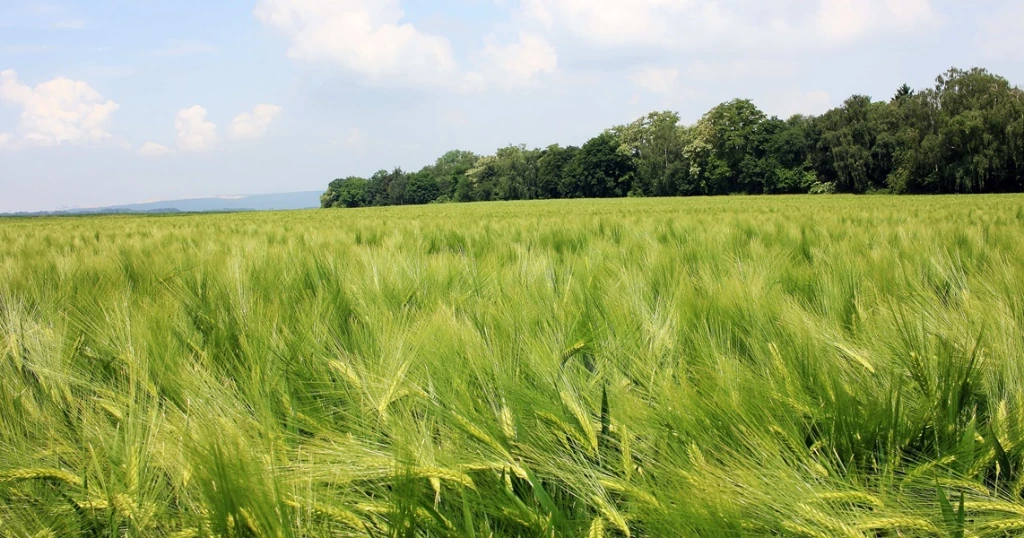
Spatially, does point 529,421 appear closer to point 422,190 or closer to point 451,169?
point 422,190

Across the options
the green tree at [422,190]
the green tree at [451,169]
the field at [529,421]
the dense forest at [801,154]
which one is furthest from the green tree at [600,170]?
the field at [529,421]

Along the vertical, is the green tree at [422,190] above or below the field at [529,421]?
above

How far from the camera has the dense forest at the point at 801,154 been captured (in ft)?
127

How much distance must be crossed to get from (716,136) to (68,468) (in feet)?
218

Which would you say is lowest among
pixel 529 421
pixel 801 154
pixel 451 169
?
pixel 529 421

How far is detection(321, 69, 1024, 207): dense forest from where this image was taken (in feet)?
127

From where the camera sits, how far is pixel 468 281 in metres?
2.13

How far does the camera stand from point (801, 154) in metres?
57.8

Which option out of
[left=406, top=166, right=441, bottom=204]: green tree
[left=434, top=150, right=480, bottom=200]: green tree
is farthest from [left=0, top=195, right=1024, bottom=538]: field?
[left=406, top=166, right=441, bottom=204]: green tree

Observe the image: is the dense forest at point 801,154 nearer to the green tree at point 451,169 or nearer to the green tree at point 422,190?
the green tree at point 451,169

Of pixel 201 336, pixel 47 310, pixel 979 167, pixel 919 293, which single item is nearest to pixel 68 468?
pixel 201 336

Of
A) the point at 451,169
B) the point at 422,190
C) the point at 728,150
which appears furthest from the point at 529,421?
the point at 451,169

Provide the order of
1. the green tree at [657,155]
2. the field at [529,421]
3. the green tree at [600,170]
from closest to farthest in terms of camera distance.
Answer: the field at [529,421], the green tree at [657,155], the green tree at [600,170]

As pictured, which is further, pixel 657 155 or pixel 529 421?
pixel 657 155
